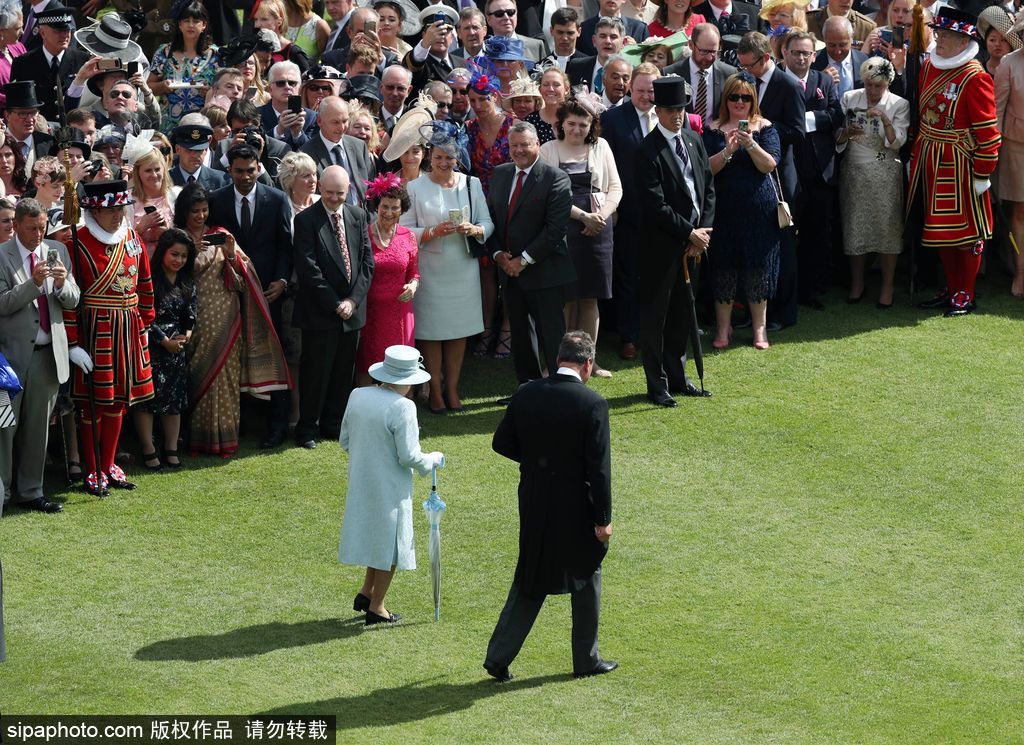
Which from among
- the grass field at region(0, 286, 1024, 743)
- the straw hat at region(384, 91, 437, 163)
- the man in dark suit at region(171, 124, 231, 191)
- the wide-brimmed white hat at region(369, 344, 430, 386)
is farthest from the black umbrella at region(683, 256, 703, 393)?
the wide-brimmed white hat at region(369, 344, 430, 386)

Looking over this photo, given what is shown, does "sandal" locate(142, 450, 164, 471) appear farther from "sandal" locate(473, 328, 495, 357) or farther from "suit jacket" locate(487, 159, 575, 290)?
"sandal" locate(473, 328, 495, 357)

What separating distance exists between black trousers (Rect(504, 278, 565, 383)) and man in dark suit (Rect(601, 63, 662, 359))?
29.6 inches

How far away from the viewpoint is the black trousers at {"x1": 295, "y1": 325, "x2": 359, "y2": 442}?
11609 millimetres

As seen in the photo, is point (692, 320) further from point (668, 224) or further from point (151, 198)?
point (151, 198)

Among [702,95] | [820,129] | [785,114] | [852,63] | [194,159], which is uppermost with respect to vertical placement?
[852,63]

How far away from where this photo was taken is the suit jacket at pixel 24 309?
33.5 ft

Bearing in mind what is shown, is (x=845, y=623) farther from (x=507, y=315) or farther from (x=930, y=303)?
(x=930, y=303)

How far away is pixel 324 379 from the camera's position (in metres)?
11.7

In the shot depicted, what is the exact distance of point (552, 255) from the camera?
39.5ft

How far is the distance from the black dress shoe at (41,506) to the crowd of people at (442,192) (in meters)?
0.01

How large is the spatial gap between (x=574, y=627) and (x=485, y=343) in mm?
5246

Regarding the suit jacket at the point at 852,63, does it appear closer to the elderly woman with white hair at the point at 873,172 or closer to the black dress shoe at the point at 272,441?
the elderly woman with white hair at the point at 873,172

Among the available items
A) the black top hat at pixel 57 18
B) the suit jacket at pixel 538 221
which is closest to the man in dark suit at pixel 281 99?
the suit jacket at pixel 538 221

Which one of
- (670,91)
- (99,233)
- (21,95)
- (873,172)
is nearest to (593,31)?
(873,172)
